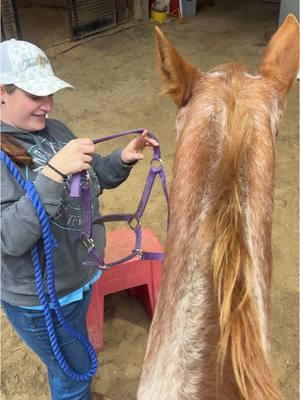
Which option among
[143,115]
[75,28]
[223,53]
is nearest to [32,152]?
[143,115]

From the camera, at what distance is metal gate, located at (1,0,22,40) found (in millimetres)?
5660

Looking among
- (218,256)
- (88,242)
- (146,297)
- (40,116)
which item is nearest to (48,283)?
(88,242)

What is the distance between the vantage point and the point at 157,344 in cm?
112

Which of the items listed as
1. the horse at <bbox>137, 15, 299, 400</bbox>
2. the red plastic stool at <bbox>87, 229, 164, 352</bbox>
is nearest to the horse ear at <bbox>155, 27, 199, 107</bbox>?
the horse at <bbox>137, 15, 299, 400</bbox>

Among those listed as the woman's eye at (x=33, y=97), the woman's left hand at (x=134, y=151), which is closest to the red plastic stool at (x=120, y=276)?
the woman's left hand at (x=134, y=151)

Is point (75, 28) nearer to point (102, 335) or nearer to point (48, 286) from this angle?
point (102, 335)

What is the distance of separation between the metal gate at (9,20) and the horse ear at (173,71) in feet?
16.4

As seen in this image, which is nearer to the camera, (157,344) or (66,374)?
(157,344)

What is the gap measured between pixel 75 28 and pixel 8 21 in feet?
3.08

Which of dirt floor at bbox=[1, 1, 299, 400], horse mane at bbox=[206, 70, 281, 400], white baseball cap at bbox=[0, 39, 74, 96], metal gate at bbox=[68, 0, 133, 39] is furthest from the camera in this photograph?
metal gate at bbox=[68, 0, 133, 39]

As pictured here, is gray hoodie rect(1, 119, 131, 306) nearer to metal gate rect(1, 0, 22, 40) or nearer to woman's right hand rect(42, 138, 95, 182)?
woman's right hand rect(42, 138, 95, 182)

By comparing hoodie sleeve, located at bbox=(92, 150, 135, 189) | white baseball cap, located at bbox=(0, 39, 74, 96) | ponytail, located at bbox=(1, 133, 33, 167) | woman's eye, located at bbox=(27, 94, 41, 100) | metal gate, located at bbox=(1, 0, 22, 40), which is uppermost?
white baseball cap, located at bbox=(0, 39, 74, 96)

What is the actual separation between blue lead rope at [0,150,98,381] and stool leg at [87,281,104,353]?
0.49 metres

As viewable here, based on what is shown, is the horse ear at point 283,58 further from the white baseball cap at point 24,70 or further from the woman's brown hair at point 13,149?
the woman's brown hair at point 13,149
